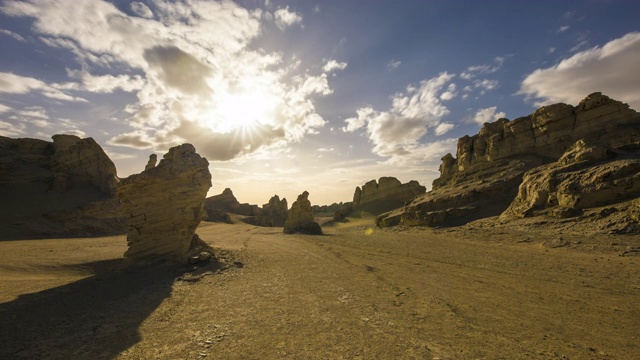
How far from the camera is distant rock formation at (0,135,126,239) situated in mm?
28203

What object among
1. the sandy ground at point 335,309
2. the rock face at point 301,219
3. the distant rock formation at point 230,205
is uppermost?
the distant rock formation at point 230,205

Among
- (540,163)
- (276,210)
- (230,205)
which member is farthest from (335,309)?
(230,205)

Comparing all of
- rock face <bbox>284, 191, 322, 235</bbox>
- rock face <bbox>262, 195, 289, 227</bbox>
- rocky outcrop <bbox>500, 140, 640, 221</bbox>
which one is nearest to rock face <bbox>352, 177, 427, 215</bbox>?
rock face <bbox>262, 195, 289, 227</bbox>

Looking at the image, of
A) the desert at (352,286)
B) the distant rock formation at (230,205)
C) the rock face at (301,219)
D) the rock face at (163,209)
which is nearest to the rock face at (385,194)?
the rock face at (301,219)

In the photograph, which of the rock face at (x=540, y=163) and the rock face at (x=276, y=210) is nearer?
the rock face at (x=540, y=163)

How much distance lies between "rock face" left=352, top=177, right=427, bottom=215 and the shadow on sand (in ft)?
201

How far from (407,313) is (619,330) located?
15.8 feet

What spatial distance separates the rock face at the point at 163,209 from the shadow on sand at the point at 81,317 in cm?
228

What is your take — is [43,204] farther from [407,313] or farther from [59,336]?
[407,313]

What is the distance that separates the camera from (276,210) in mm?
84375

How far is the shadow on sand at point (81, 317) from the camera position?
19.3 feet

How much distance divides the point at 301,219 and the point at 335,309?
3401cm

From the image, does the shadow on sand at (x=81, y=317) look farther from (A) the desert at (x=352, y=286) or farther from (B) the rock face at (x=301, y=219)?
(B) the rock face at (x=301, y=219)

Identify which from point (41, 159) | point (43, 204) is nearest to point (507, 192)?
point (43, 204)
